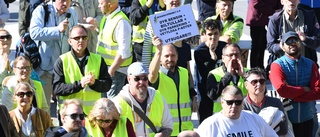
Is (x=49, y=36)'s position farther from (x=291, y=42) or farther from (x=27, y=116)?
(x=291, y=42)

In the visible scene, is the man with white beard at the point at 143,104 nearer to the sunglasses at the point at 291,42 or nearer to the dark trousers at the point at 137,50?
the sunglasses at the point at 291,42

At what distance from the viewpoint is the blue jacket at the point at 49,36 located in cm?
1372

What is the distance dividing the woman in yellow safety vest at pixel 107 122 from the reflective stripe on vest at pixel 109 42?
2.82 m

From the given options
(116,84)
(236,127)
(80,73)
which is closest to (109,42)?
(116,84)

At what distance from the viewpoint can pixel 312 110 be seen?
1335cm

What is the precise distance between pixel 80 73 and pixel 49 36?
1243mm

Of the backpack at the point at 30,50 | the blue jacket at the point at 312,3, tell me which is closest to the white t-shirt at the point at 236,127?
the backpack at the point at 30,50

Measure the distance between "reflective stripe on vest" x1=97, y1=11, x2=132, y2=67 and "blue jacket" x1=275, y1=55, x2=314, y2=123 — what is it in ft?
6.50

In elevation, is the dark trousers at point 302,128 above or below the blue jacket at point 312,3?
below

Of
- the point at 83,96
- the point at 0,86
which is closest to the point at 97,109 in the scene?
the point at 83,96

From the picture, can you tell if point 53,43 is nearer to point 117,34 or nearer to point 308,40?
point 117,34

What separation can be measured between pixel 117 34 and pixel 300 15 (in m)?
2.43

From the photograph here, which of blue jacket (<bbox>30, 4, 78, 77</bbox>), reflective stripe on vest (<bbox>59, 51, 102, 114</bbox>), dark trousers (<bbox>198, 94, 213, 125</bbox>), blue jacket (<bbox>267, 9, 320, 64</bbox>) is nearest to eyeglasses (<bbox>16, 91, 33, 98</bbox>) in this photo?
reflective stripe on vest (<bbox>59, 51, 102, 114</bbox>)

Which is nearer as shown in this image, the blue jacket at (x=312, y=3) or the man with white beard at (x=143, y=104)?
the man with white beard at (x=143, y=104)
